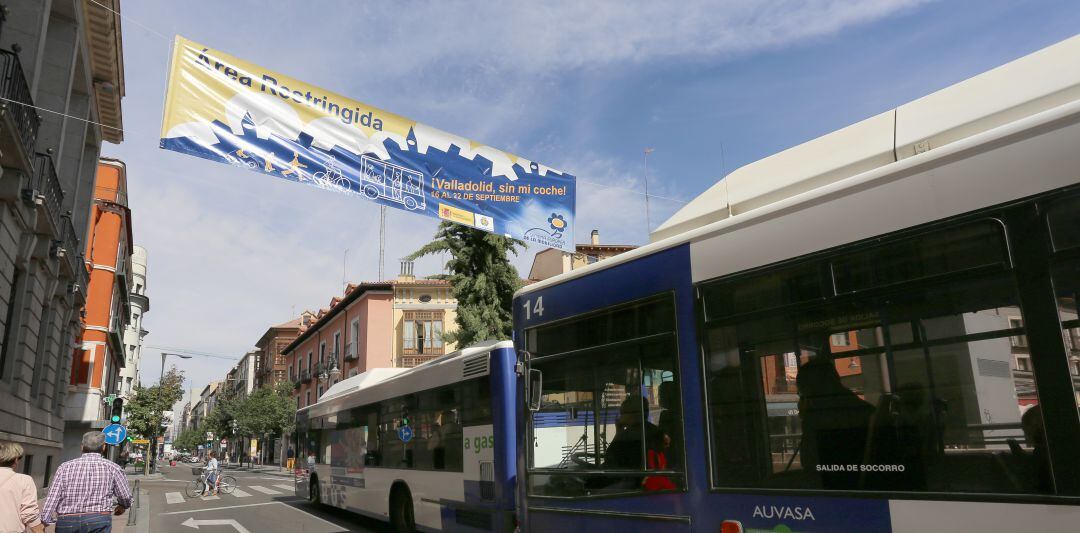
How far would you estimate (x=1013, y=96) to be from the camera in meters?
3.78

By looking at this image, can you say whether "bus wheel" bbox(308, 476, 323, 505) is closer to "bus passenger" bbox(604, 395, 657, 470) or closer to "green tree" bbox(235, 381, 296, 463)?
"bus passenger" bbox(604, 395, 657, 470)

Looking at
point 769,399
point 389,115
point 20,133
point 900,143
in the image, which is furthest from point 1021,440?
point 20,133

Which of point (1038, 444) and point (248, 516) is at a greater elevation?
point (1038, 444)

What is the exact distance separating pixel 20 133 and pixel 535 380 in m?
11.2

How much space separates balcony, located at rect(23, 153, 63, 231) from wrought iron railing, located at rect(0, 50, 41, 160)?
2.24 feet

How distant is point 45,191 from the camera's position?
48.9 feet

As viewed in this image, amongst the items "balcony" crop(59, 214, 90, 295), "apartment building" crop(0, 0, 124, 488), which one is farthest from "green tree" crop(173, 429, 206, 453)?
"apartment building" crop(0, 0, 124, 488)

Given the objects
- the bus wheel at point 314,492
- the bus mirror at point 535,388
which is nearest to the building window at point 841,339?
the bus mirror at point 535,388

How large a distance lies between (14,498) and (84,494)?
741 mm

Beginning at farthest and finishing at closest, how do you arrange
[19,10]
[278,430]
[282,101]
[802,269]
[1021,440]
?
1. [278,430]
2. [19,10]
3. [282,101]
4. [802,269]
5. [1021,440]

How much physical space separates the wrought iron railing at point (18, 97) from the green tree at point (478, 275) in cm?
1423

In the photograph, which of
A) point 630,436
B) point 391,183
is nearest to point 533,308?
point 630,436

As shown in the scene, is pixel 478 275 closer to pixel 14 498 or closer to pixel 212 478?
pixel 212 478

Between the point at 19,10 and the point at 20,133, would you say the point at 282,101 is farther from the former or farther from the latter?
the point at 19,10
